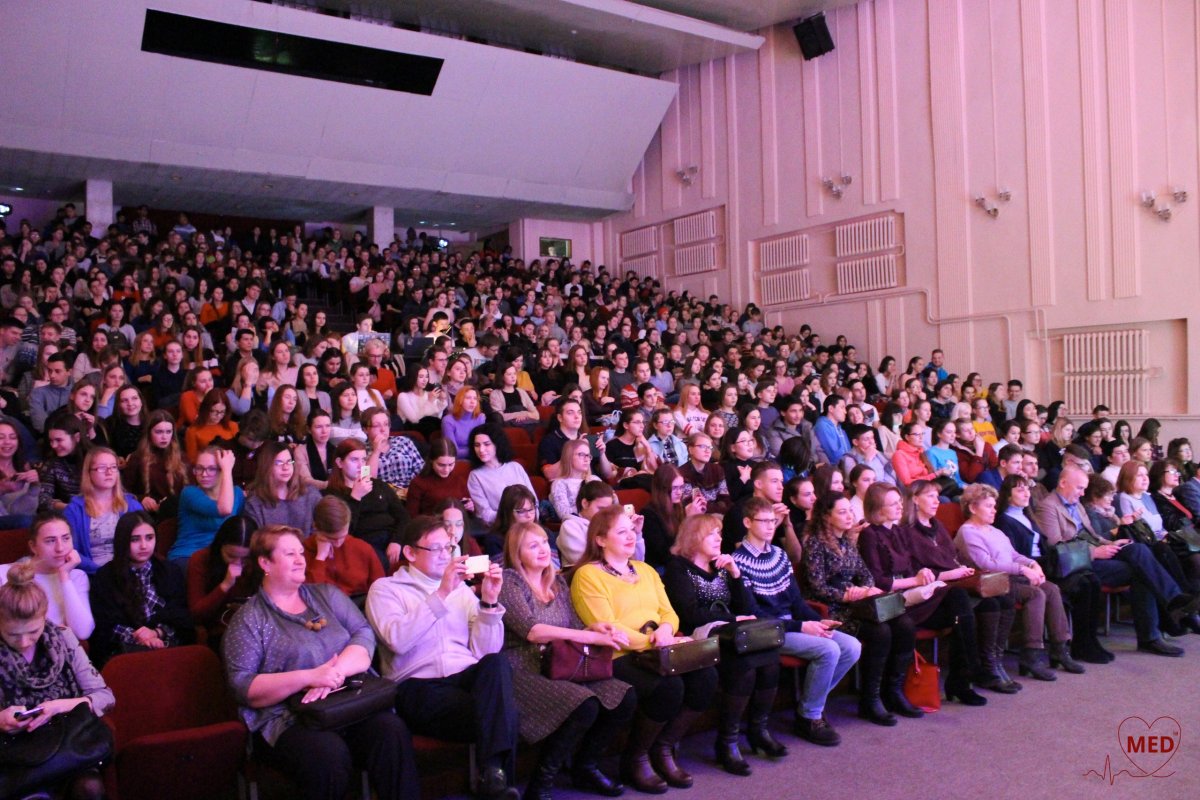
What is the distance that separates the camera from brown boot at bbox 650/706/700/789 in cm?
319

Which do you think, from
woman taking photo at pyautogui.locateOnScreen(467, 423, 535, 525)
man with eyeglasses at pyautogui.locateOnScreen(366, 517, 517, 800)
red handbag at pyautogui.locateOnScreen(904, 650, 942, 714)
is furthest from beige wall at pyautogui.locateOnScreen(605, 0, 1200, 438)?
man with eyeglasses at pyautogui.locateOnScreen(366, 517, 517, 800)

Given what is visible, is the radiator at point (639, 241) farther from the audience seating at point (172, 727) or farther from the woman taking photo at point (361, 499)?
the audience seating at point (172, 727)

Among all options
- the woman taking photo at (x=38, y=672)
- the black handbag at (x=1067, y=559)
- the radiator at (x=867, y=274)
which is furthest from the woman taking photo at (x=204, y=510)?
the radiator at (x=867, y=274)

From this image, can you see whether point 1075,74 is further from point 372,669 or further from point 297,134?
point 372,669

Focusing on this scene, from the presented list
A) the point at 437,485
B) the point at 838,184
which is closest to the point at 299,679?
the point at 437,485

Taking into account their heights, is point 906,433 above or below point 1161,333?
below

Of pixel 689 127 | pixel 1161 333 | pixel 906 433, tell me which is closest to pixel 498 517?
pixel 906 433

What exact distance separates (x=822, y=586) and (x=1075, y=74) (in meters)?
8.06

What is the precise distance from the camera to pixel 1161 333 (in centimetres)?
932

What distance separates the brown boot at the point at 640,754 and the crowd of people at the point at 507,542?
0.04 feet

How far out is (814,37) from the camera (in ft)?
40.1

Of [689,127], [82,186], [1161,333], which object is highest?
[689,127]

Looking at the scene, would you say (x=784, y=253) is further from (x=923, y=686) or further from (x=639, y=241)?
(x=923, y=686)

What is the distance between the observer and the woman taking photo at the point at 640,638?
3182 mm
